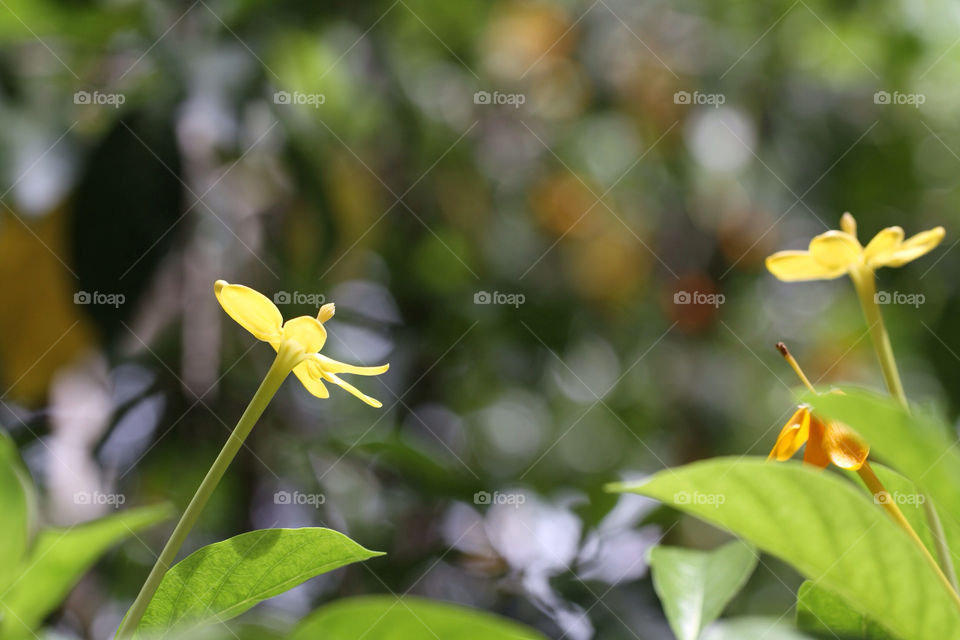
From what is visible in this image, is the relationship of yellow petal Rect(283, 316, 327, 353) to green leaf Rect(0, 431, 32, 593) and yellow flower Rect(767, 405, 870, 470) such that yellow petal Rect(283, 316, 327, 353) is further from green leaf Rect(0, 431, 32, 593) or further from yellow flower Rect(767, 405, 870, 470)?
yellow flower Rect(767, 405, 870, 470)

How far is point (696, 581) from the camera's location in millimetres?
613

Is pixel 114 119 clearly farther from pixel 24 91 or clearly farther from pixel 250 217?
pixel 250 217

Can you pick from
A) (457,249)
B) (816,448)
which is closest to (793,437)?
(816,448)

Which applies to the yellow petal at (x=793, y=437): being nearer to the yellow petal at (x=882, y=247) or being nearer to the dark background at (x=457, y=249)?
the yellow petal at (x=882, y=247)

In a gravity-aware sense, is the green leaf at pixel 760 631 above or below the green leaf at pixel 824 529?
below

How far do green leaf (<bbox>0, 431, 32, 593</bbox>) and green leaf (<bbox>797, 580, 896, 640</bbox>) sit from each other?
1.35 feet

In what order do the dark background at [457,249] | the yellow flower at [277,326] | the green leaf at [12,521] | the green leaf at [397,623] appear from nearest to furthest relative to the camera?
the green leaf at [397,623]
the green leaf at [12,521]
the yellow flower at [277,326]
the dark background at [457,249]

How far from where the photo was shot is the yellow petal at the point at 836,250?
0.54 meters

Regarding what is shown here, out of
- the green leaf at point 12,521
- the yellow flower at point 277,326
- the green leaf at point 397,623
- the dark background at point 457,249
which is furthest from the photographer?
the dark background at point 457,249

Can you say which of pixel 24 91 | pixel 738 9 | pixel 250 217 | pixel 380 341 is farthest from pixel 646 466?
pixel 24 91

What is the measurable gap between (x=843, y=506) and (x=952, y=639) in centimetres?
10

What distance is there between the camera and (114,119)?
128 cm

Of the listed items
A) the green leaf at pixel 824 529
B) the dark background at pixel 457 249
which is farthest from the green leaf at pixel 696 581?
the dark background at pixel 457 249

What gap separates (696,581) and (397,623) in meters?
0.39
